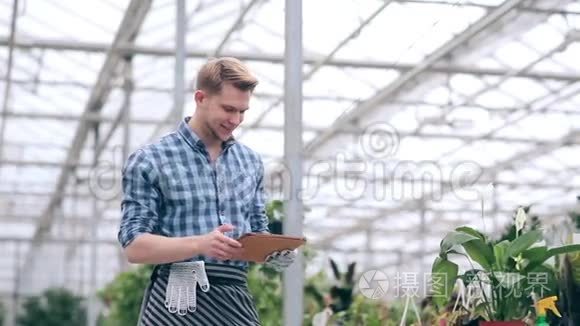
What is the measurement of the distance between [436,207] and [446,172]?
198 inches

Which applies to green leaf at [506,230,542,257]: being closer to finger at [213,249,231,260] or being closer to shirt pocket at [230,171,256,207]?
shirt pocket at [230,171,256,207]

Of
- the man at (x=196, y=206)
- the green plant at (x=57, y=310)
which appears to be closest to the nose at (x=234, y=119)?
the man at (x=196, y=206)

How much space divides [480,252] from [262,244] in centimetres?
186

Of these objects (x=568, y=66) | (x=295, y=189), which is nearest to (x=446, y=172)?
(x=568, y=66)

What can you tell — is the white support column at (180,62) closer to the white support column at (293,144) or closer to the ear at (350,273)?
the ear at (350,273)

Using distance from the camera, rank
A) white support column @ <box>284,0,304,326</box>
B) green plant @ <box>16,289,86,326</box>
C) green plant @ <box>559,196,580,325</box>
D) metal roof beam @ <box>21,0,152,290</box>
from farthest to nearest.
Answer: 1. green plant @ <box>16,289,86,326</box>
2. metal roof beam @ <box>21,0,152,290</box>
3. white support column @ <box>284,0,304,326</box>
4. green plant @ <box>559,196,580,325</box>

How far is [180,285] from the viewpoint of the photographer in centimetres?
253

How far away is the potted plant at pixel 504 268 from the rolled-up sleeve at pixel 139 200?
1.80 meters

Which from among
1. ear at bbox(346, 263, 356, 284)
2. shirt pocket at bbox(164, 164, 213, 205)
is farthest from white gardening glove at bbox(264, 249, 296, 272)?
ear at bbox(346, 263, 356, 284)

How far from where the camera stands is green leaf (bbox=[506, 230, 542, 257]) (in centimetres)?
408

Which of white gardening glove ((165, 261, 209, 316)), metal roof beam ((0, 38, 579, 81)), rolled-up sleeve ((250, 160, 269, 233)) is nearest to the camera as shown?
white gardening glove ((165, 261, 209, 316))

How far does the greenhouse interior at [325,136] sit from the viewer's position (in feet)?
13.8

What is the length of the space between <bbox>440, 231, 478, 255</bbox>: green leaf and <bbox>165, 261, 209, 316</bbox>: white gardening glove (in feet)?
5.75

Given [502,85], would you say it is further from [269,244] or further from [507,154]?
[269,244]
